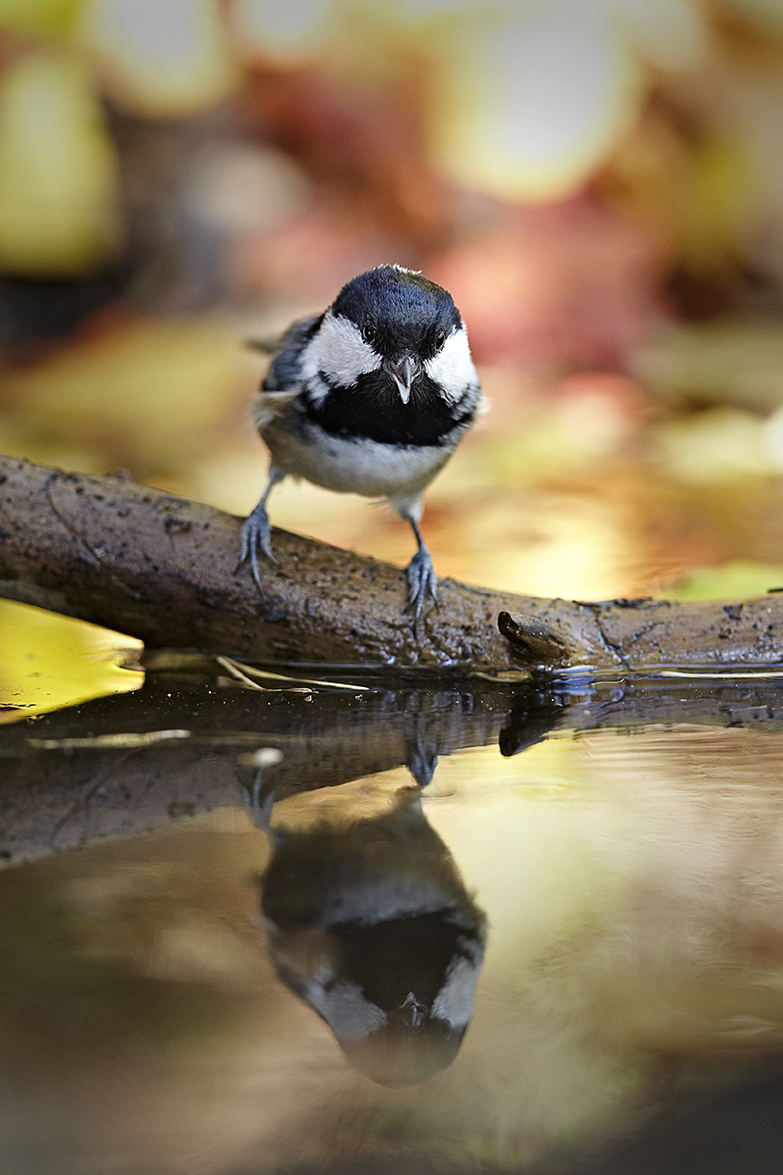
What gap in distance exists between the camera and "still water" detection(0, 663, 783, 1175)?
72 centimetres

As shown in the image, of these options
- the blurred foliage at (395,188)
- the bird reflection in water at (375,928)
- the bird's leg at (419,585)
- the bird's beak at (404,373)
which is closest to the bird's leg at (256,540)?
the bird's leg at (419,585)

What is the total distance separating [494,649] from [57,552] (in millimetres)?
660

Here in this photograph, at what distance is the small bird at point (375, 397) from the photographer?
1.43 meters

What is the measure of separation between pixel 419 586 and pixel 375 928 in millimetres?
736

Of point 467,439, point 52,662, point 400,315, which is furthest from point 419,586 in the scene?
point 467,439

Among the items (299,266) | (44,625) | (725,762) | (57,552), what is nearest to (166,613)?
(57,552)

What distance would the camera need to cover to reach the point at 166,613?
5.37ft

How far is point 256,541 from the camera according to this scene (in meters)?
1.63

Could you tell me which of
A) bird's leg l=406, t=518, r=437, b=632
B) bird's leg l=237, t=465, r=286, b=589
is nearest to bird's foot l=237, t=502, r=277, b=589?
bird's leg l=237, t=465, r=286, b=589

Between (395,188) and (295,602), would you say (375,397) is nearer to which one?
(295,602)

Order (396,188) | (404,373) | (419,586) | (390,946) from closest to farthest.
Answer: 1. (390,946)
2. (404,373)
3. (419,586)
4. (396,188)

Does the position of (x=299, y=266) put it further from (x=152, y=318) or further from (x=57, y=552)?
(x=57, y=552)

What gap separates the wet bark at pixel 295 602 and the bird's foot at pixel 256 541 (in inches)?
0.5

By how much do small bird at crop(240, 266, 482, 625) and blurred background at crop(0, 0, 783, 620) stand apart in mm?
1811
